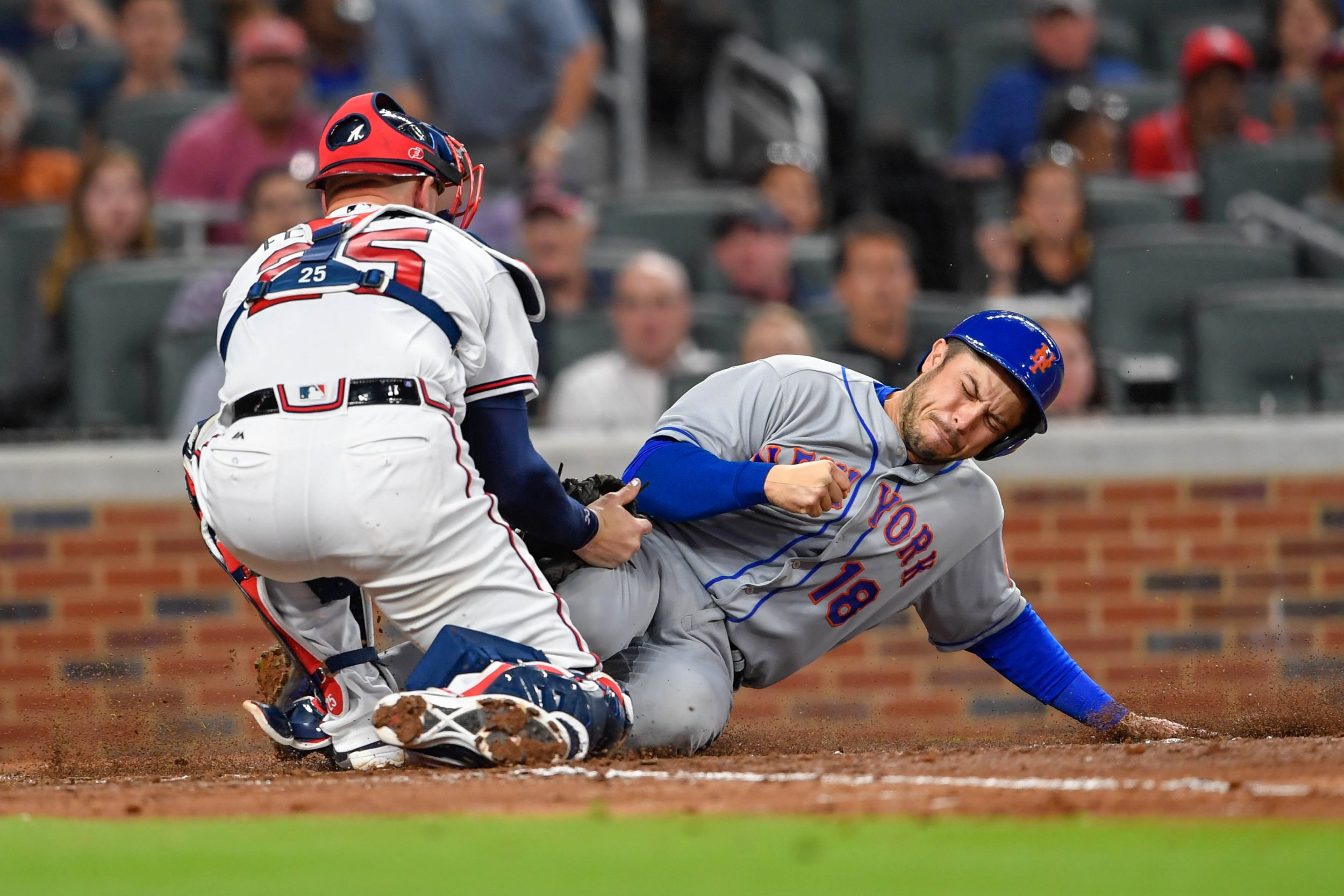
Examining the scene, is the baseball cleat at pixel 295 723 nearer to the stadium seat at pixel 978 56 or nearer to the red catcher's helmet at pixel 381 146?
the red catcher's helmet at pixel 381 146

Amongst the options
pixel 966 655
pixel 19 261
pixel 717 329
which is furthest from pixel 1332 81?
pixel 19 261

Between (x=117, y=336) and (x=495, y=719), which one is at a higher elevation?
(x=117, y=336)

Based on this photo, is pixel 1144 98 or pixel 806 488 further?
pixel 1144 98

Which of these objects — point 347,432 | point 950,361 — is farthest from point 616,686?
point 950,361

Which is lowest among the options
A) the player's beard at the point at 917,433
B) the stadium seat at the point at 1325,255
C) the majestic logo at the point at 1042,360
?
the player's beard at the point at 917,433

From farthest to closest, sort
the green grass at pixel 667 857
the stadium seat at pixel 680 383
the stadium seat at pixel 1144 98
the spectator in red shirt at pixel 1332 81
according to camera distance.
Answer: the stadium seat at pixel 1144 98, the spectator in red shirt at pixel 1332 81, the stadium seat at pixel 680 383, the green grass at pixel 667 857

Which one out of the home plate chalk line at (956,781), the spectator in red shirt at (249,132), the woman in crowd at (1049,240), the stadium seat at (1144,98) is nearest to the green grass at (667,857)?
the home plate chalk line at (956,781)

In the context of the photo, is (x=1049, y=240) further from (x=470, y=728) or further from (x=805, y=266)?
(x=470, y=728)
